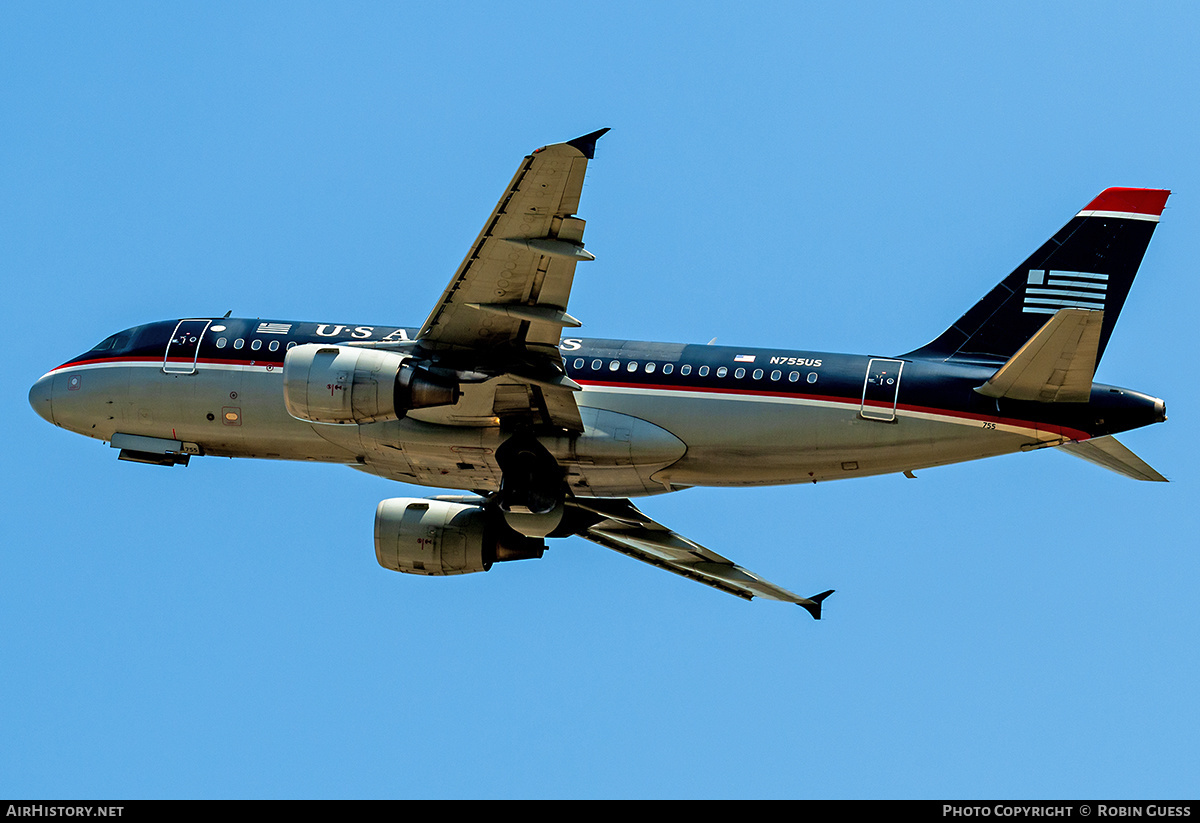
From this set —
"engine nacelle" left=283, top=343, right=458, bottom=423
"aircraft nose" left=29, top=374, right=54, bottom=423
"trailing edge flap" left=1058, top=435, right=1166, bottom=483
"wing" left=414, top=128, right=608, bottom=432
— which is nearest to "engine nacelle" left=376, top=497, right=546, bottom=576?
"wing" left=414, top=128, right=608, bottom=432

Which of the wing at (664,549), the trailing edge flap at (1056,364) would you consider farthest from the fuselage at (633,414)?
the wing at (664,549)

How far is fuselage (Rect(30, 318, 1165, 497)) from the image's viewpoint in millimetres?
30203

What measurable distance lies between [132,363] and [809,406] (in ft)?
51.2

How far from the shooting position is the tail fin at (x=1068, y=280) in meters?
31.2

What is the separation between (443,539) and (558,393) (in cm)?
677

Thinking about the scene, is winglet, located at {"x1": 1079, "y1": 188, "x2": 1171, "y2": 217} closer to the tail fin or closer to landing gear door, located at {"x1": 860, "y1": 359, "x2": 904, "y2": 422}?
the tail fin

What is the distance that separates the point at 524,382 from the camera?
99.2 feet

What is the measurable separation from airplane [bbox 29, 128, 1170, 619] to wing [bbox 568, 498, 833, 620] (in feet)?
8.33

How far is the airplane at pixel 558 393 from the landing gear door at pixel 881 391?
32mm

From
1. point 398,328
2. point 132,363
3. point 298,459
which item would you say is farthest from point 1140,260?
point 132,363

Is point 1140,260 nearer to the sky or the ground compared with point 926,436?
nearer to the sky

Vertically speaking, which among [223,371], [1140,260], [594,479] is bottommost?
[594,479]
